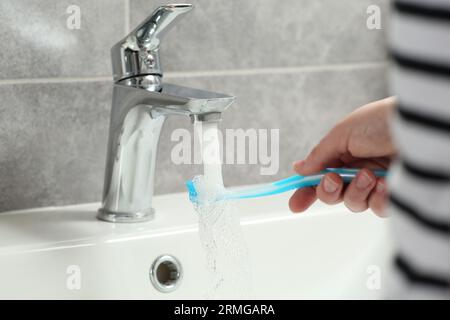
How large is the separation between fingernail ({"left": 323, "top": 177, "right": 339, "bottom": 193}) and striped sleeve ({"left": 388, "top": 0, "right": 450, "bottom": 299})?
347 mm

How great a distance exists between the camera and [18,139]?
2.23 ft

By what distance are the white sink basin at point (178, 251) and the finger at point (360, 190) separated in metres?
0.15

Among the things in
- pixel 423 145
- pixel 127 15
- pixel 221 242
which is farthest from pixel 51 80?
pixel 423 145

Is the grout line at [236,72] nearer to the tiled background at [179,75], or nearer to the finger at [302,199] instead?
the tiled background at [179,75]

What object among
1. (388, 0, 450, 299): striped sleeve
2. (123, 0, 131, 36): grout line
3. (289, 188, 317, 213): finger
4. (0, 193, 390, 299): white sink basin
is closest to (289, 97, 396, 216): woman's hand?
(289, 188, 317, 213): finger

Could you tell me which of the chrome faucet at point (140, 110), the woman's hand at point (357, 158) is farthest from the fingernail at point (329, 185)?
the chrome faucet at point (140, 110)

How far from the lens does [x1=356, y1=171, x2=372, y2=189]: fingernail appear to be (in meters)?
0.55

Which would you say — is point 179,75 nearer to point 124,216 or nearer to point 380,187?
point 124,216

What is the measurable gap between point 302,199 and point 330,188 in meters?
0.04

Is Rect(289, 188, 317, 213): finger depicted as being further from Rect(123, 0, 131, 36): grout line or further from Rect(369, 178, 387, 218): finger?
Rect(123, 0, 131, 36): grout line

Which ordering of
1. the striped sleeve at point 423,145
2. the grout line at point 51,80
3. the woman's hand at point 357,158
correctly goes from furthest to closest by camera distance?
the grout line at point 51,80
the woman's hand at point 357,158
the striped sleeve at point 423,145

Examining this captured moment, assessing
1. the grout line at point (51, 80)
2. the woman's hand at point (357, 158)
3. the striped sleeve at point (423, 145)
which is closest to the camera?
the striped sleeve at point (423, 145)

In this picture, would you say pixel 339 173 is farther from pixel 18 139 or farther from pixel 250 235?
pixel 18 139

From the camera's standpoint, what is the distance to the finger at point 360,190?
1.82 feet
